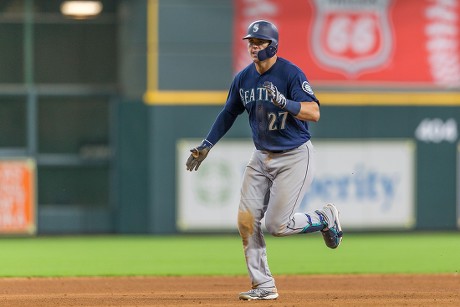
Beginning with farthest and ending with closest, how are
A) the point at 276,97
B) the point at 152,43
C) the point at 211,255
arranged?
the point at 152,43 → the point at 211,255 → the point at 276,97

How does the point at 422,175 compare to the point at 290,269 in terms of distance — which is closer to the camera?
the point at 290,269

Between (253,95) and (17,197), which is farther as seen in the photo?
(17,197)

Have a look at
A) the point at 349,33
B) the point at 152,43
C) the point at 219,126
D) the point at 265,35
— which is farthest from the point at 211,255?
the point at 265,35

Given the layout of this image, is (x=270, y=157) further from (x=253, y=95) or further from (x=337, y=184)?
(x=337, y=184)

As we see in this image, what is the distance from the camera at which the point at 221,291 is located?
10844 mm

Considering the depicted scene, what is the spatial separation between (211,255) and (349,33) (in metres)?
5.57

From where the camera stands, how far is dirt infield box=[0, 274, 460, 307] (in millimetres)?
9508

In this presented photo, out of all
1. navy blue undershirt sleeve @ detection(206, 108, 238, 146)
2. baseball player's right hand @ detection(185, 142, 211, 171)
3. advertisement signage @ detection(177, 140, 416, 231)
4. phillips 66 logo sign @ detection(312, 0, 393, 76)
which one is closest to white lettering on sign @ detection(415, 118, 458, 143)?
advertisement signage @ detection(177, 140, 416, 231)

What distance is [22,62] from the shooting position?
2016cm

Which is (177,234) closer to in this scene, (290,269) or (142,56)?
(142,56)

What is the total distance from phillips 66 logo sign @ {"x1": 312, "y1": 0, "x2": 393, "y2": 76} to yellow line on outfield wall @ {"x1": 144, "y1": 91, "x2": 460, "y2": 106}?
46 cm

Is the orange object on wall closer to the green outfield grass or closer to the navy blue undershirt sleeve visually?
the green outfield grass

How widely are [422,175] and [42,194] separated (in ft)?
21.3

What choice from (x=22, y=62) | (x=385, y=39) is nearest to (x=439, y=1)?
(x=385, y=39)
